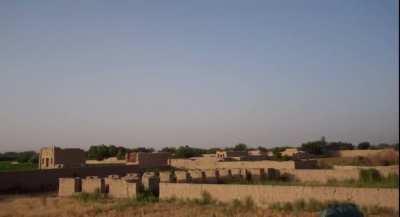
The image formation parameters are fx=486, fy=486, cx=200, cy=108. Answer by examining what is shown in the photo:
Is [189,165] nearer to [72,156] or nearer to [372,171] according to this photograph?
[72,156]

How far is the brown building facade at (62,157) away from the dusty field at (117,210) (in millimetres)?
14666

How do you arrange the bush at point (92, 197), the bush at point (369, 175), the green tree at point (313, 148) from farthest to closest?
the green tree at point (313, 148), the bush at point (369, 175), the bush at point (92, 197)

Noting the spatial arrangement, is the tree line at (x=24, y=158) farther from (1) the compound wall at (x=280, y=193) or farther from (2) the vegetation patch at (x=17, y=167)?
(1) the compound wall at (x=280, y=193)

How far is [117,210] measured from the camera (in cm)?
1744

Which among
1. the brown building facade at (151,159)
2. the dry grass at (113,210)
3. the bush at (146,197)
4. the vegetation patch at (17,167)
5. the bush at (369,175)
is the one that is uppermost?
the brown building facade at (151,159)

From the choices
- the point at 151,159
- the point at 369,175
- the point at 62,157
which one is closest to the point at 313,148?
the point at 151,159

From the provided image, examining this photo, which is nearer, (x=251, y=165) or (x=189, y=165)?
(x=251, y=165)

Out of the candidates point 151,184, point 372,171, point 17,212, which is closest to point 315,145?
point 372,171

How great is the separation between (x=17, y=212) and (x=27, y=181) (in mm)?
7941

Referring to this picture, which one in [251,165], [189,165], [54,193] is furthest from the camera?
[189,165]

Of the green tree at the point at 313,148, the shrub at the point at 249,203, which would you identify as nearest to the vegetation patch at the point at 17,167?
the shrub at the point at 249,203

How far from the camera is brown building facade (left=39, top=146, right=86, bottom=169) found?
35.7m

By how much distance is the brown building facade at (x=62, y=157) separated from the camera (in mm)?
35656

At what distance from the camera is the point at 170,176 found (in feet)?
74.6
